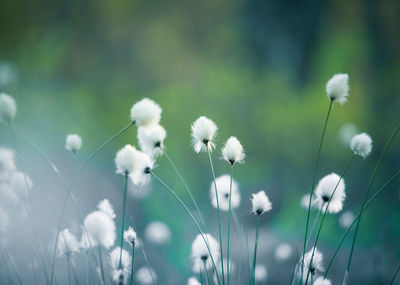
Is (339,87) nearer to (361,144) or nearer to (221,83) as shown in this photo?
(361,144)

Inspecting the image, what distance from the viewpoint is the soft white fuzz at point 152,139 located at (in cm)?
101

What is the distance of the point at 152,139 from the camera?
101 cm

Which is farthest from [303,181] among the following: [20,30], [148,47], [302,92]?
[20,30]

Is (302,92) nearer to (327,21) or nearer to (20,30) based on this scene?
(327,21)

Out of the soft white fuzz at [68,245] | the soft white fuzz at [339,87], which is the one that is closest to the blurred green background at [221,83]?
the soft white fuzz at [68,245]

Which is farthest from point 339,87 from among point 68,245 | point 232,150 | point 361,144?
point 68,245

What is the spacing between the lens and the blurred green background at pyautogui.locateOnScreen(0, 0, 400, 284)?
159 inches

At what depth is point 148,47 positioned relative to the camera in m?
4.59

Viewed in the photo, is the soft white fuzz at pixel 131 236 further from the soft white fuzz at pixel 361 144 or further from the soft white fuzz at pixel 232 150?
the soft white fuzz at pixel 361 144

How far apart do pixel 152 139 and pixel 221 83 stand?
382 centimetres

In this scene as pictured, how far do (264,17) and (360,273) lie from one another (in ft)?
11.0

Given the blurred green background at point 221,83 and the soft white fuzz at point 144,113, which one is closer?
the soft white fuzz at point 144,113

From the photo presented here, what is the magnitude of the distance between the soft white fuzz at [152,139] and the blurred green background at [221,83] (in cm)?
292

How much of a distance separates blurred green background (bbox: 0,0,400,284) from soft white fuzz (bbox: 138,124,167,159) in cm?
292
